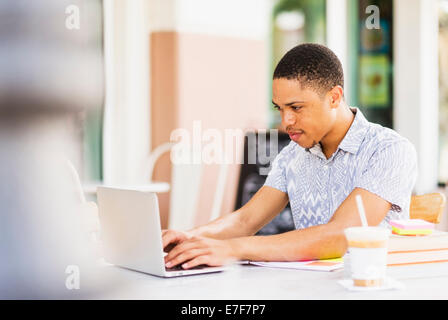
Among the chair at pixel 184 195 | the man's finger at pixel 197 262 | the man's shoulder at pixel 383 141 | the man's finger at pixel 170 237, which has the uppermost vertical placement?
the man's shoulder at pixel 383 141

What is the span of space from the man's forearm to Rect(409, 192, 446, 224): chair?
449mm

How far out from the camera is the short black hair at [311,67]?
1649 millimetres

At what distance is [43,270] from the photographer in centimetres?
37

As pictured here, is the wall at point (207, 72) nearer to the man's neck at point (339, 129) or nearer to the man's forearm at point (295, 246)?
the man's neck at point (339, 129)

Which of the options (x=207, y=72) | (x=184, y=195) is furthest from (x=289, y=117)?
(x=207, y=72)

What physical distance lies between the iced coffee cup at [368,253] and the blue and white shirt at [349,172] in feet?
1.49

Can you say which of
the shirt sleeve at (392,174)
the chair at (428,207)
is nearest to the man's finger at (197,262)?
the shirt sleeve at (392,174)

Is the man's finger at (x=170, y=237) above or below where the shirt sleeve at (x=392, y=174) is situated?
below

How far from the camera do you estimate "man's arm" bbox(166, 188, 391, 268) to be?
1340 mm

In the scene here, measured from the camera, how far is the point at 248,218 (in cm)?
188

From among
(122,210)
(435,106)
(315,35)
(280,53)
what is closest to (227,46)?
(280,53)

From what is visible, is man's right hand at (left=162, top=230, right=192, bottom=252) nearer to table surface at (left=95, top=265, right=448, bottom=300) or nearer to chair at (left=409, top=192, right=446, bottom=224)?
table surface at (left=95, top=265, right=448, bottom=300)
